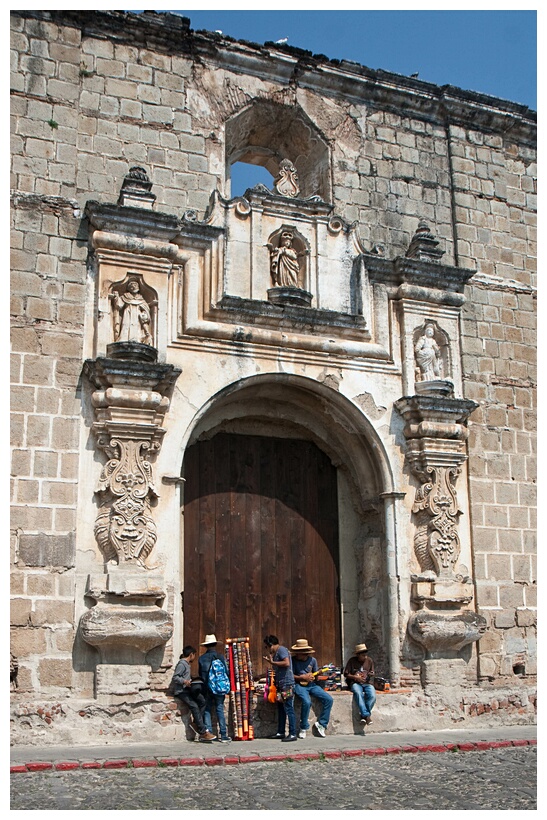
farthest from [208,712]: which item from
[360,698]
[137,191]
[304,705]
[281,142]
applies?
[281,142]

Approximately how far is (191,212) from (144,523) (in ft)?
11.2

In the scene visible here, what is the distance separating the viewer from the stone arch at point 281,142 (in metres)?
11.4

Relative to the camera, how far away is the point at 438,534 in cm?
1030

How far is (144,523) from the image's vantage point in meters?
9.03

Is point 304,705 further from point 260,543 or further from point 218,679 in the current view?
point 260,543

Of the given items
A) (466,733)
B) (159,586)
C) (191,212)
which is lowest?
(466,733)

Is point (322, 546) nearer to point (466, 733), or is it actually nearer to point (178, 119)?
point (466, 733)

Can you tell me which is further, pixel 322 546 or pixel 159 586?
pixel 322 546

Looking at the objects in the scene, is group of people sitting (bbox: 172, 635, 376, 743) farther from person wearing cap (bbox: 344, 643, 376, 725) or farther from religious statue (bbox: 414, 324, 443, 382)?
religious statue (bbox: 414, 324, 443, 382)

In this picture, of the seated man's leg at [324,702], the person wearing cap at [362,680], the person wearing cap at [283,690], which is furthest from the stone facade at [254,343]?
the person wearing cap at [283,690]

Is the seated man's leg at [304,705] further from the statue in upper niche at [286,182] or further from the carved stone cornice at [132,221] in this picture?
the statue in upper niche at [286,182]

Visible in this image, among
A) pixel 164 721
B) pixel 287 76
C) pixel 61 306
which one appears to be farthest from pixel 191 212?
pixel 164 721

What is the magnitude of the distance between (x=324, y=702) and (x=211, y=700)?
1113mm

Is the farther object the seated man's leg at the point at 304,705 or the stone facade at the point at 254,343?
the seated man's leg at the point at 304,705
